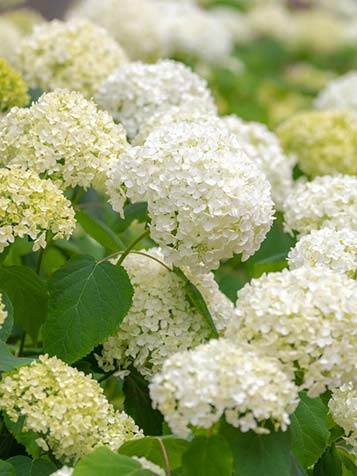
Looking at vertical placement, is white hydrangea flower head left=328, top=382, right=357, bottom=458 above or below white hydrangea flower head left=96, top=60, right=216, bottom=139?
below

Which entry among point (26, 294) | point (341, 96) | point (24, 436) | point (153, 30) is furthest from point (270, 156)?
point (341, 96)

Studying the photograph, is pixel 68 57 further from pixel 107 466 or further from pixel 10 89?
pixel 107 466

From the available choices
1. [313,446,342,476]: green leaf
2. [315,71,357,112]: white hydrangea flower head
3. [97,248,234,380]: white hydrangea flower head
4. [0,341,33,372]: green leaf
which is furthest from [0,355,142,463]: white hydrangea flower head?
[315,71,357,112]: white hydrangea flower head

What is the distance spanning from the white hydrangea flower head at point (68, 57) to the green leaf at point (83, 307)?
1.19m

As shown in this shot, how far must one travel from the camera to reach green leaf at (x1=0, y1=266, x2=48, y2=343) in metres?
2.41

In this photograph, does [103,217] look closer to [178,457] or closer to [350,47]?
[178,457]

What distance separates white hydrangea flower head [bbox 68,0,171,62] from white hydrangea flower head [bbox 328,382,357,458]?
2854mm

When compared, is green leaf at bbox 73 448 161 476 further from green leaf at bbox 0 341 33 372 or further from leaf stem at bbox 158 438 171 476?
green leaf at bbox 0 341 33 372

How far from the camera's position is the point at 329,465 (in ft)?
7.42

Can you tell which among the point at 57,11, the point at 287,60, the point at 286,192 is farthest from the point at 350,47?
the point at 286,192

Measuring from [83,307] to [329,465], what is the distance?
65cm

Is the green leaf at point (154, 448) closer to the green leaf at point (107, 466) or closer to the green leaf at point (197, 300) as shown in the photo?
the green leaf at point (107, 466)

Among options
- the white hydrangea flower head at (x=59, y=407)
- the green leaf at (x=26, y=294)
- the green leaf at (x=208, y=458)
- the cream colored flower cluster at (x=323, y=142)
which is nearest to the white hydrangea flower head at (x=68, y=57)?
the cream colored flower cluster at (x=323, y=142)

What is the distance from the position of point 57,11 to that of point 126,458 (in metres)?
11.0
